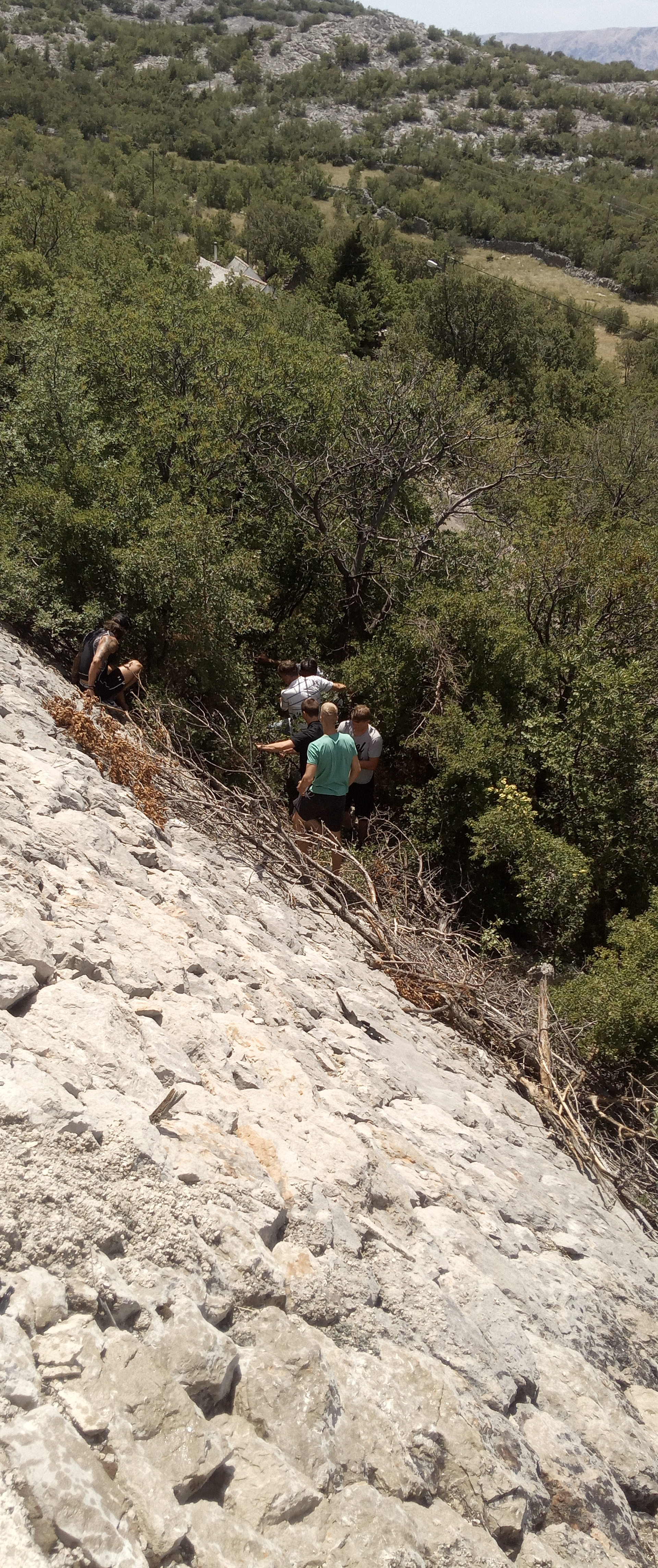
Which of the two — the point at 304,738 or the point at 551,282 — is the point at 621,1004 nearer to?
the point at 304,738

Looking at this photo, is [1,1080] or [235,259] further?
[235,259]

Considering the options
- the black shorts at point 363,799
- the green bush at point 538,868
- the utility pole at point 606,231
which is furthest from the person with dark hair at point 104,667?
the utility pole at point 606,231

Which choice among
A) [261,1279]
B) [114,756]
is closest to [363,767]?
[114,756]

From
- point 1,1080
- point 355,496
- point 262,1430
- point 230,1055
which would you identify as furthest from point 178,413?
point 262,1430

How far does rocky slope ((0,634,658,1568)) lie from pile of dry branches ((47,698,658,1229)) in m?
0.67

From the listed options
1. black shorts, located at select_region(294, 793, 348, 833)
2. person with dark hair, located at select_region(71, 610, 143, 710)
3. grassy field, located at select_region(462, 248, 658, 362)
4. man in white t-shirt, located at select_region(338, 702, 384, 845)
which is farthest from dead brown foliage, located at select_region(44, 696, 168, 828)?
grassy field, located at select_region(462, 248, 658, 362)

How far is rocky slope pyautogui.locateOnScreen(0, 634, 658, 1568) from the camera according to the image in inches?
75.1

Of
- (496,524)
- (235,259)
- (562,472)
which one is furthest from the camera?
(235,259)

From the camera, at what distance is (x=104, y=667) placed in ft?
21.6

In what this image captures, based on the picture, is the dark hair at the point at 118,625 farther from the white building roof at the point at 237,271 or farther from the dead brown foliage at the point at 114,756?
the white building roof at the point at 237,271

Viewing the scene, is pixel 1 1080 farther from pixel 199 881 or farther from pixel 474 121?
pixel 474 121

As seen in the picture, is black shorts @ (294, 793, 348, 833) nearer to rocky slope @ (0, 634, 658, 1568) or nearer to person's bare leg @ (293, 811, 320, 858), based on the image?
person's bare leg @ (293, 811, 320, 858)

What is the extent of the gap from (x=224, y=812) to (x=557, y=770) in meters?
4.06

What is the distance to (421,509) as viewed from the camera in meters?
11.3
